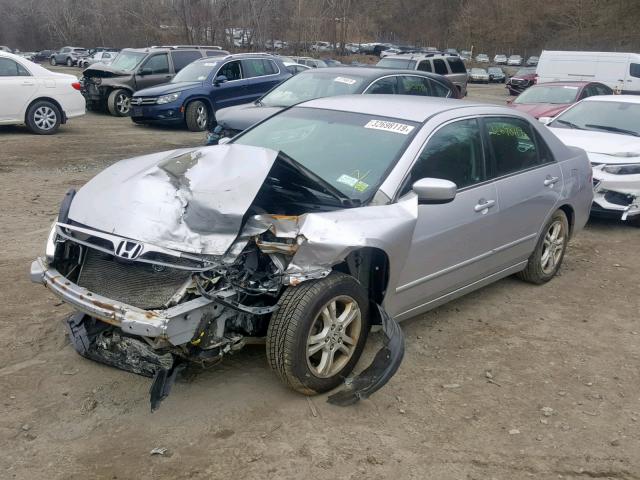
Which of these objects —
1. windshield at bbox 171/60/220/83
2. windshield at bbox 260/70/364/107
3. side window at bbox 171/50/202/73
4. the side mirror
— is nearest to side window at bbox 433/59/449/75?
windshield at bbox 171/60/220/83

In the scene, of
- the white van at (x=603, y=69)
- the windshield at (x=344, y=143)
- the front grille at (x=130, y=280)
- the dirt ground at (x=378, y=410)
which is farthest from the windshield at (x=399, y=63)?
the front grille at (x=130, y=280)

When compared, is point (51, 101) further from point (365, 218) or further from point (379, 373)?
point (379, 373)

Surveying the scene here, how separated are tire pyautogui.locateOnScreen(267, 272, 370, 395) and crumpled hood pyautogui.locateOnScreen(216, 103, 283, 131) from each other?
241 inches

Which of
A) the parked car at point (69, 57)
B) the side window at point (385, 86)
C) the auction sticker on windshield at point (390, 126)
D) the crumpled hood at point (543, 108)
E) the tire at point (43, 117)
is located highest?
the auction sticker on windshield at point (390, 126)

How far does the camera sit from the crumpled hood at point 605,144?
792 cm

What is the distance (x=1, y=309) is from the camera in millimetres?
4746

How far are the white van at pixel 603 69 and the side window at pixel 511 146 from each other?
17.1m

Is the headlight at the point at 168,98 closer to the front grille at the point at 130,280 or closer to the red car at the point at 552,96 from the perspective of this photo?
the red car at the point at 552,96

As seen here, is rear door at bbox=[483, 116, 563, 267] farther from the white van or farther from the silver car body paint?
the white van

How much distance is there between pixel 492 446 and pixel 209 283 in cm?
176

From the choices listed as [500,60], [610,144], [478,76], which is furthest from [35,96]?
[500,60]

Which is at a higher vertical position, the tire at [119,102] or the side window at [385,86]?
the side window at [385,86]

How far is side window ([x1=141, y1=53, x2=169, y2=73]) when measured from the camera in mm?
17359

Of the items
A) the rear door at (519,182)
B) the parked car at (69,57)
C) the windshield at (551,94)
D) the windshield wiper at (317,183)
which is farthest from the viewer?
the parked car at (69,57)
